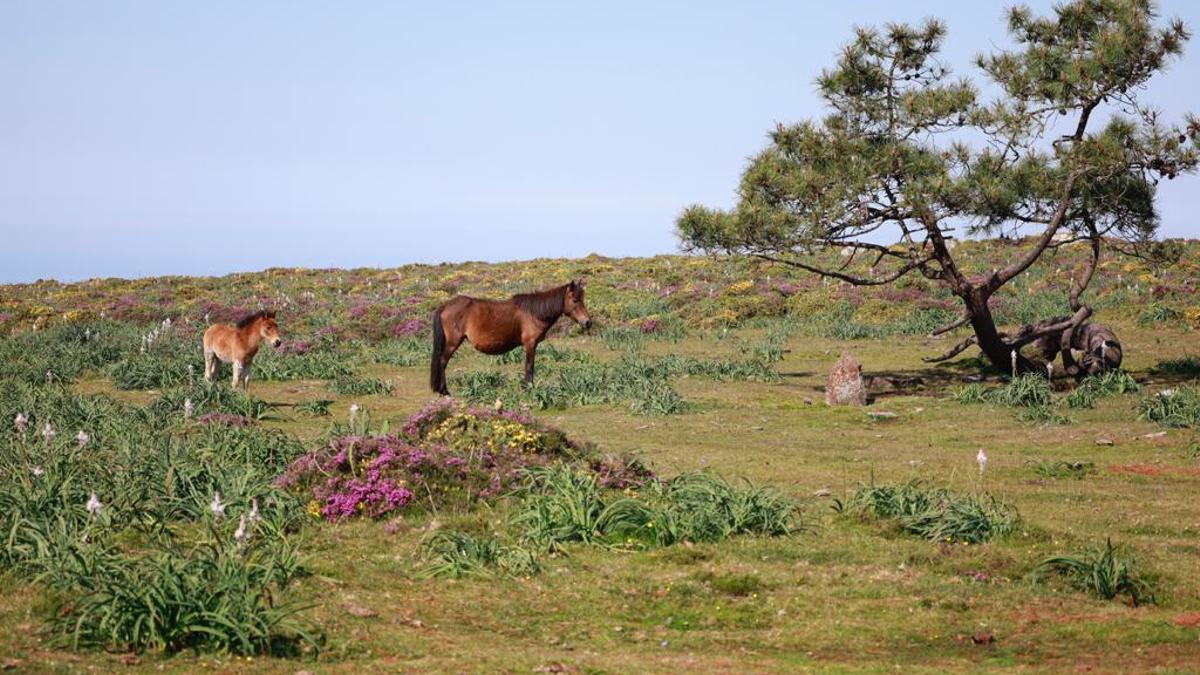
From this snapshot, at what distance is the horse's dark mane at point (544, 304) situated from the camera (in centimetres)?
2662

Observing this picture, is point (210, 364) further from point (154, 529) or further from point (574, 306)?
point (154, 529)

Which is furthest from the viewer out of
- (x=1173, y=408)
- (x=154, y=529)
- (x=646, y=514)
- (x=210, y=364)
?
(x=210, y=364)

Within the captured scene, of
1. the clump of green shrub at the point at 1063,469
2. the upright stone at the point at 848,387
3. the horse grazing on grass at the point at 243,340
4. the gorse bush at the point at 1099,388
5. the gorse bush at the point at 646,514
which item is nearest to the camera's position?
the gorse bush at the point at 646,514

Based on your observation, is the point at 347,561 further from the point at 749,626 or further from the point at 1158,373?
the point at 1158,373

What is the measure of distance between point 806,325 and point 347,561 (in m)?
27.5

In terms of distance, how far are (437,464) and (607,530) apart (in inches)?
91.0

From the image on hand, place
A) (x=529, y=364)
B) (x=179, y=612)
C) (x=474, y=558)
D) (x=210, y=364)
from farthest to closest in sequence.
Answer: (x=529, y=364) → (x=210, y=364) → (x=474, y=558) → (x=179, y=612)

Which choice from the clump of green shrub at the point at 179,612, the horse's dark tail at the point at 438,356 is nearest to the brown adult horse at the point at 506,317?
the horse's dark tail at the point at 438,356

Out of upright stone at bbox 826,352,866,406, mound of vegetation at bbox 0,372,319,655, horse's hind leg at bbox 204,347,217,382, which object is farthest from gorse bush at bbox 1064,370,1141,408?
horse's hind leg at bbox 204,347,217,382

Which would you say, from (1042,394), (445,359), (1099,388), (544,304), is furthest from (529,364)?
(1099,388)

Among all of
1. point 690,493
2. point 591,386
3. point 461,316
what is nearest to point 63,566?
point 690,493

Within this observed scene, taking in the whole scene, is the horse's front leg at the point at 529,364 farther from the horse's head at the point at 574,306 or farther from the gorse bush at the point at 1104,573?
the gorse bush at the point at 1104,573

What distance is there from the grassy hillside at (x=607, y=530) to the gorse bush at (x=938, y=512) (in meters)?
0.04

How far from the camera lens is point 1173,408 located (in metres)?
20.1
